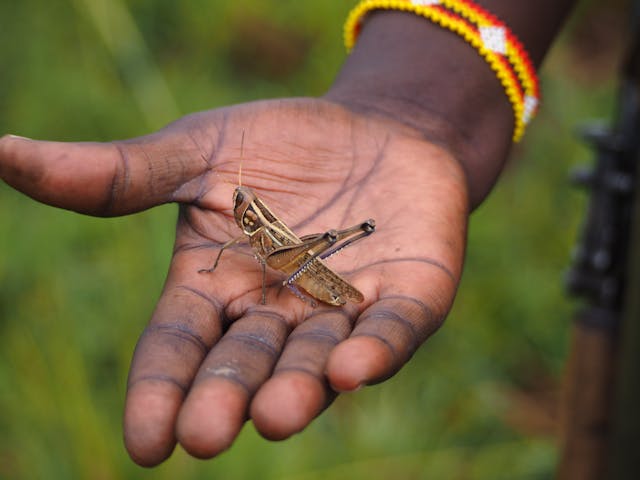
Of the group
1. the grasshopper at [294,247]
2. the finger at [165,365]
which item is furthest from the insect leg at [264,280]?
the finger at [165,365]

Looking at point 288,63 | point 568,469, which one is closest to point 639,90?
point 568,469

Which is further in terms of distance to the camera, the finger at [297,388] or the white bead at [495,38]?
the white bead at [495,38]

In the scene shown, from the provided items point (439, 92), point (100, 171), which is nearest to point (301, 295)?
point (100, 171)

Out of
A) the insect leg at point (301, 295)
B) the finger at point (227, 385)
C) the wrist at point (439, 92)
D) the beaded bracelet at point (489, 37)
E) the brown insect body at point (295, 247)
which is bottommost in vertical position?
the finger at point (227, 385)

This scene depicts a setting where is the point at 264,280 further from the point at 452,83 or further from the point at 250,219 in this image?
the point at 452,83

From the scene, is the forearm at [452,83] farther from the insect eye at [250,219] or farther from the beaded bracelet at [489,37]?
the insect eye at [250,219]

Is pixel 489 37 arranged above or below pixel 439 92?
above
